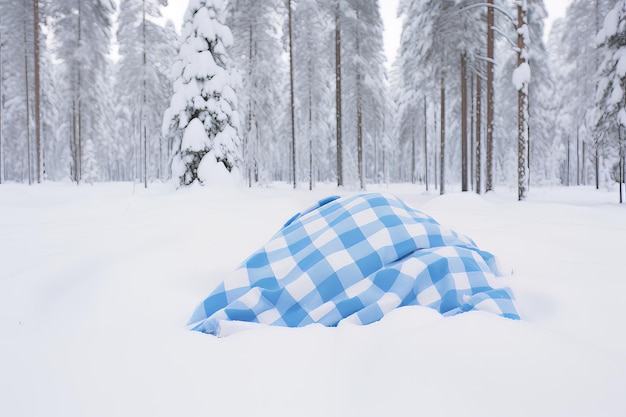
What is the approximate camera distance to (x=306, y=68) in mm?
21750

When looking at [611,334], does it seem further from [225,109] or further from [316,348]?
[225,109]

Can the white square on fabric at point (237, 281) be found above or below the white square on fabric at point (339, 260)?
below

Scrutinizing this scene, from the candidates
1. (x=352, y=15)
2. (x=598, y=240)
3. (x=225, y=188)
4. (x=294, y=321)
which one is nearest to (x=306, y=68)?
(x=352, y=15)

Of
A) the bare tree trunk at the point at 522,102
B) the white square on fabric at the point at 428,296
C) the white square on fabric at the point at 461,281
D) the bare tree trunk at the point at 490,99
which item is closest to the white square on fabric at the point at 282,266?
the white square on fabric at the point at 428,296

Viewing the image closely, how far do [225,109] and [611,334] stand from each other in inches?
457

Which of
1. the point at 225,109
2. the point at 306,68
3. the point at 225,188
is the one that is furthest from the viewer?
the point at 306,68

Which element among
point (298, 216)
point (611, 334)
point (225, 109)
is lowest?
point (611, 334)

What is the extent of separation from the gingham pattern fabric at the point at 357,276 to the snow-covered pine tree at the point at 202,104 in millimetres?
9681

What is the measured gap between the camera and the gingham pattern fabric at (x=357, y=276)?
1.98m

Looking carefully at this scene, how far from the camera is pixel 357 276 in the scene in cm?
211

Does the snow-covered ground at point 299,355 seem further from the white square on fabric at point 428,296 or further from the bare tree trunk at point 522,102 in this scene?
the bare tree trunk at point 522,102

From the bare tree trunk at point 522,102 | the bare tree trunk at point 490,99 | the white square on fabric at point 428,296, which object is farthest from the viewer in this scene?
the bare tree trunk at point 490,99

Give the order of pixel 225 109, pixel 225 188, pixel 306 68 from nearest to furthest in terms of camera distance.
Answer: pixel 225 188 → pixel 225 109 → pixel 306 68

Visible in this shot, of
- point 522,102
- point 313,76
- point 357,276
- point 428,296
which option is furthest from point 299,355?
point 313,76
